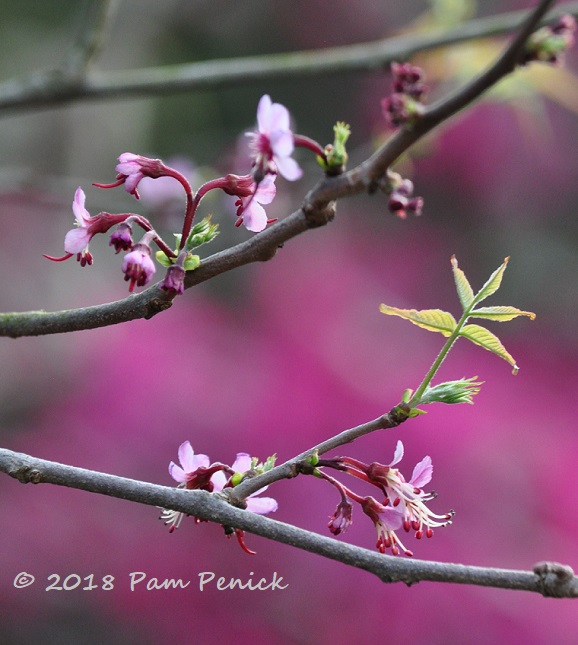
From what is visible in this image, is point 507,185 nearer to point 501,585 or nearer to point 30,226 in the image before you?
point 30,226

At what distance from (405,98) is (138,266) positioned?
202mm

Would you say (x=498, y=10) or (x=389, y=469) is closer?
(x=389, y=469)

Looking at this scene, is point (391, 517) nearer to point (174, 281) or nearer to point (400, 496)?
point (400, 496)

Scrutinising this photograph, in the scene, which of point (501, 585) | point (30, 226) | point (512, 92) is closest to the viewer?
point (501, 585)

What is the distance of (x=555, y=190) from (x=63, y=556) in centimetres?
365

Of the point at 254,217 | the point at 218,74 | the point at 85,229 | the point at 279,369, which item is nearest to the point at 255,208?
the point at 254,217

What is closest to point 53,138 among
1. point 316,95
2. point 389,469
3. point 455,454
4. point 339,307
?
point 316,95

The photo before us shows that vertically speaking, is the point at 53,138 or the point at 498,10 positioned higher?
the point at 498,10

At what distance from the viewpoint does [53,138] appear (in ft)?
13.6

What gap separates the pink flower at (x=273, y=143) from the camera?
0.48m

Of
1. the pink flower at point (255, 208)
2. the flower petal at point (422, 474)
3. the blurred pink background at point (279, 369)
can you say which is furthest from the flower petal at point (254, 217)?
the blurred pink background at point (279, 369)

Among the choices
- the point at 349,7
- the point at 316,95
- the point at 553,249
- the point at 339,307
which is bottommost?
the point at 339,307

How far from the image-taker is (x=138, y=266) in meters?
0.51

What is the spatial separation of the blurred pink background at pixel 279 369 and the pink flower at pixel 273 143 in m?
0.93
